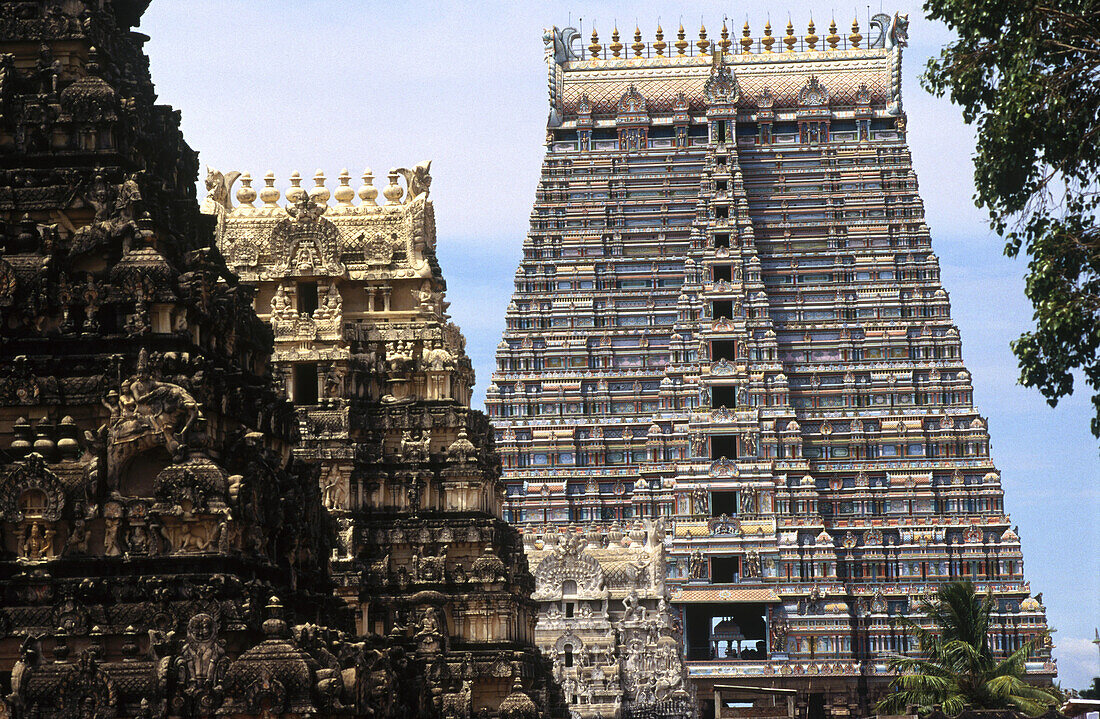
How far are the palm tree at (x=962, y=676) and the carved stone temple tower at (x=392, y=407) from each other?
46.5ft

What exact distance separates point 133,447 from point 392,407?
82.4 ft

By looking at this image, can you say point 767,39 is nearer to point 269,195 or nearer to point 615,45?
point 615,45

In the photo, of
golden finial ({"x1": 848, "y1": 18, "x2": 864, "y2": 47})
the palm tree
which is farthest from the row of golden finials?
the palm tree

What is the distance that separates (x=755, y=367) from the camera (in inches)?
4338

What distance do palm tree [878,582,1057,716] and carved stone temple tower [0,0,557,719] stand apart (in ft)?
95.4

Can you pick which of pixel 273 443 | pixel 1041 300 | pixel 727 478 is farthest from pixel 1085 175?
pixel 727 478

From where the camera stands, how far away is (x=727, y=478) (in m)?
107

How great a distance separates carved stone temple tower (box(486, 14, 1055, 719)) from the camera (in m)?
106

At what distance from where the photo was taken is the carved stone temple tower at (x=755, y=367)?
106 m

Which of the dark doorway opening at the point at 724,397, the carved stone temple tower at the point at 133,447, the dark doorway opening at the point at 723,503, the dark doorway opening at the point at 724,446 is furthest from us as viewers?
the dark doorway opening at the point at 724,397

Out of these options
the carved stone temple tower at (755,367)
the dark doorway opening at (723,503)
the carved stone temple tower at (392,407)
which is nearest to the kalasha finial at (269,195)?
the carved stone temple tower at (392,407)

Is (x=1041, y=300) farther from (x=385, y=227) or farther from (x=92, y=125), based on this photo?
(x=385, y=227)

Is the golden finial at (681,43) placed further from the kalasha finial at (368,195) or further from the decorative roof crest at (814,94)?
the kalasha finial at (368,195)

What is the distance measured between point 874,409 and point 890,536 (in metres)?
7.17
